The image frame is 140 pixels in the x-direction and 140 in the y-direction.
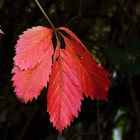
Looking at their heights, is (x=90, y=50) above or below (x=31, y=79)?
above

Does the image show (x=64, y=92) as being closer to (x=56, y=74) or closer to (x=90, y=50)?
(x=56, y=74)

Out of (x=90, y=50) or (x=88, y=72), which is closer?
(x=88, y=72)

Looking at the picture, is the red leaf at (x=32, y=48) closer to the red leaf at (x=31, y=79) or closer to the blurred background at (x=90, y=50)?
the red leaf at (x=31, y=79)

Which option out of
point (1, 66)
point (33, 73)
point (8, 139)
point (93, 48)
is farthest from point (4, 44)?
point (33, 73)

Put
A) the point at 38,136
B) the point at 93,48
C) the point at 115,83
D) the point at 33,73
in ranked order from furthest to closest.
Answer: the point at 38,136
the point at 115,83
the point at 93,48
the point at 33,73

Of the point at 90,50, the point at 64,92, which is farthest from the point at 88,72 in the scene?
the point at 90,50

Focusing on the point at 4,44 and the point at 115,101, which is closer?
the point at 4,44

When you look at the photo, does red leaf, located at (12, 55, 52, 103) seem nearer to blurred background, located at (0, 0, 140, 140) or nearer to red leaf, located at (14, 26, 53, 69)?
red leaf, located at (14, 26, 53, 69)

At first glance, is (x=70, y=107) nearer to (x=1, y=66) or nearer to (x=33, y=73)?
(x=33, y=73)
